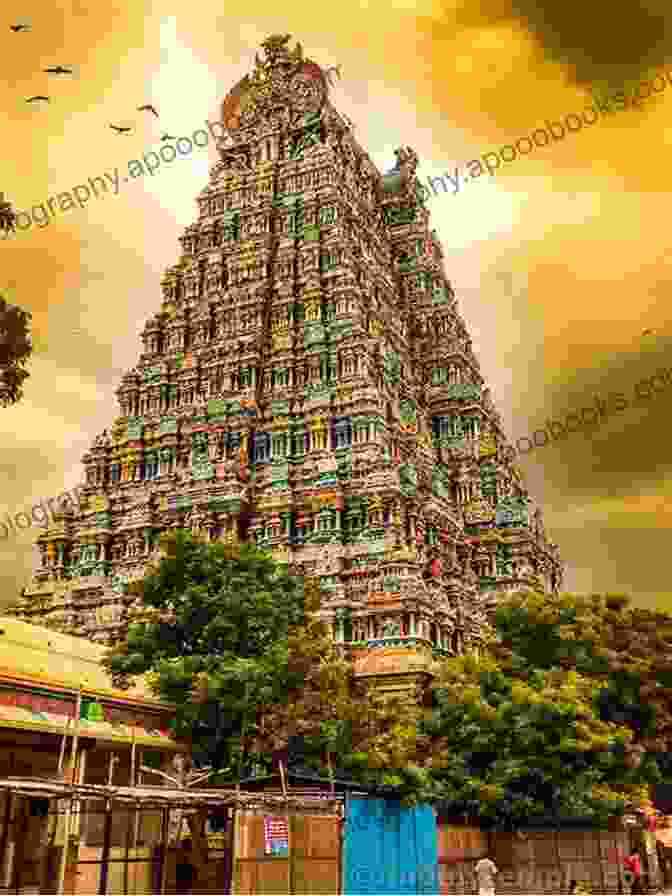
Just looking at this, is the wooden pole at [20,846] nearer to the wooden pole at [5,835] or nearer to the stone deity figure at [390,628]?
the wooden pole at [5,835]

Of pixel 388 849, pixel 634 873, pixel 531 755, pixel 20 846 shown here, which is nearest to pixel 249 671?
pixel 388 849

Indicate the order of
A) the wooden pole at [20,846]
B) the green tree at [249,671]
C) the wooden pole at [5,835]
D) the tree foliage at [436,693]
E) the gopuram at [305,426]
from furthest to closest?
the gopuram at [305,426], the tree foliage at [436,693], the green tree at [249,671], the wooden pole at [20,846], the wooden pole at [5,835]

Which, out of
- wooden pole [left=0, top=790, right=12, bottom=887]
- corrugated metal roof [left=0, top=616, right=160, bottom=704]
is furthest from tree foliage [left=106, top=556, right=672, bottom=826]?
wooden pole [left=0, top=790, right=12, bottom=887]

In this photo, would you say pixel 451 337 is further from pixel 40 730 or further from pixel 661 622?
pixel 40 730

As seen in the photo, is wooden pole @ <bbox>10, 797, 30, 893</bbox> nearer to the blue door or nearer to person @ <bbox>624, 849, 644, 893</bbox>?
the blue door

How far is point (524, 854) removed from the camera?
96.4 feet

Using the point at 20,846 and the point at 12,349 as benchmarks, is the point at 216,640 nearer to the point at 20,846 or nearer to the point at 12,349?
the point at 20,846

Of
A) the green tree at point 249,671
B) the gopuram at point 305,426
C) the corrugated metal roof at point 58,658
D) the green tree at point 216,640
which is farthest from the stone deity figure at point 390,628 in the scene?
the corrugated metal roof at point 58,658

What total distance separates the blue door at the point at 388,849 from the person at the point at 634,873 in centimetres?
598

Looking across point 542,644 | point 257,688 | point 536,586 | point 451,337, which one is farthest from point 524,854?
point 451,337

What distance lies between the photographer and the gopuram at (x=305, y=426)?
47000 mm

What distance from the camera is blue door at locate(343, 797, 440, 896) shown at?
23.9m

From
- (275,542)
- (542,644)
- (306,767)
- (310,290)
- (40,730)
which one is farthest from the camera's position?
(310,290)

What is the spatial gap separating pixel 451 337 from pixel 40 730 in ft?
163
